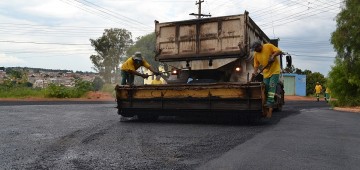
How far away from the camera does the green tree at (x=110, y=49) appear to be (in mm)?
50469

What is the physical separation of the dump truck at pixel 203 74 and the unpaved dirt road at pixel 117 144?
1.82 feet

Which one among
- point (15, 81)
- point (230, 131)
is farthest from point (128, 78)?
point (15, 81)

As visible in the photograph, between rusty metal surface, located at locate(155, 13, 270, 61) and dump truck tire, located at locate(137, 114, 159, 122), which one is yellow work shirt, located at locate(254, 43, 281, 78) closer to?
rusty metal surface, located at locate(155, 13, 270, 61)

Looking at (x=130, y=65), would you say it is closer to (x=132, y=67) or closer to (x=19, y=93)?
(x=132, y=67)

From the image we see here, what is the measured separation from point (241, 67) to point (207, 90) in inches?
56.2

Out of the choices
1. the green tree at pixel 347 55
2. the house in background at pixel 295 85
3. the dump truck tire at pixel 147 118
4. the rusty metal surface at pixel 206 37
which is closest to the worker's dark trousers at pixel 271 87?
the rusty metal surface at pixel 206 37

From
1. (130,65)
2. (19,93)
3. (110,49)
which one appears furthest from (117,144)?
(110,49)

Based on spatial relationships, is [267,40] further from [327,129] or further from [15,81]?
[15,81]

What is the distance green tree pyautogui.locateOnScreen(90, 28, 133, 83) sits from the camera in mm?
50469

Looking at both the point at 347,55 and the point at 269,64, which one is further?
the point at 347,55

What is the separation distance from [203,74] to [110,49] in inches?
1628

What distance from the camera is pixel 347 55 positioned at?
56.8 ft

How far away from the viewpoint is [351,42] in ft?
55.3

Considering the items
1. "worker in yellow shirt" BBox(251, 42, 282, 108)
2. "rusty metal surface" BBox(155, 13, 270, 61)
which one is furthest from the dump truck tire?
"worker in yellow shirt" BBox(251, 42, 282, 108)
